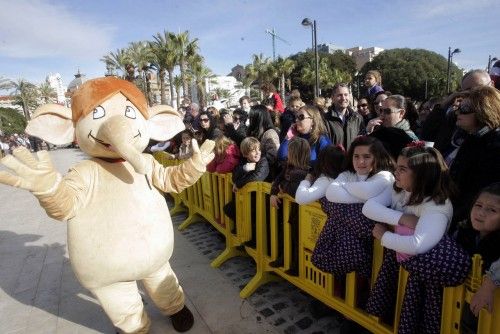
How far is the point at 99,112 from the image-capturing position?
2.21 m

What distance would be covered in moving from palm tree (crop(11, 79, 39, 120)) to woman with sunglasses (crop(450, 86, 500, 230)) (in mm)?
53859

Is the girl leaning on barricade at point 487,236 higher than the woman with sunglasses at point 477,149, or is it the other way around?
the woman with sunglasses at point 477,149

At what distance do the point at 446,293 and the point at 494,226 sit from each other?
439 millimetres

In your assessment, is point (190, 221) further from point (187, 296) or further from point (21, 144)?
point (21, 144)

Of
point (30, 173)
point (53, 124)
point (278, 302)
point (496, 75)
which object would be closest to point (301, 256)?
point (278, 302)

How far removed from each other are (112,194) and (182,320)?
4.16 feet

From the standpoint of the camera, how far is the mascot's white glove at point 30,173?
1745 mm

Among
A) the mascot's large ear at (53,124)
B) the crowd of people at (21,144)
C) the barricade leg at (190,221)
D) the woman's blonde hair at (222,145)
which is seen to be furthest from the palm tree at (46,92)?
the mascot's large ear at (53,124)

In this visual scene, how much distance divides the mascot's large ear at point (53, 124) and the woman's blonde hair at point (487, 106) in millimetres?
2771

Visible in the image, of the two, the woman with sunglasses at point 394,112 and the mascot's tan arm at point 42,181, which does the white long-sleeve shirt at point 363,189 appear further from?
the mascot's tan arm at point 42,181

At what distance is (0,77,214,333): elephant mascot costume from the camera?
7.12 feet

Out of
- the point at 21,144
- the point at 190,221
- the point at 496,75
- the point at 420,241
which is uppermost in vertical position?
the point at 496,75

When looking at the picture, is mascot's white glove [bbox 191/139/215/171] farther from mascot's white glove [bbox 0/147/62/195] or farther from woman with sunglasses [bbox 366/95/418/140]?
woman with sunglasses [bbox 366/95/418/140]

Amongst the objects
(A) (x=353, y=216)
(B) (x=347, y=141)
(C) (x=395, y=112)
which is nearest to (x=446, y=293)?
(A) (x=353, y=216)
